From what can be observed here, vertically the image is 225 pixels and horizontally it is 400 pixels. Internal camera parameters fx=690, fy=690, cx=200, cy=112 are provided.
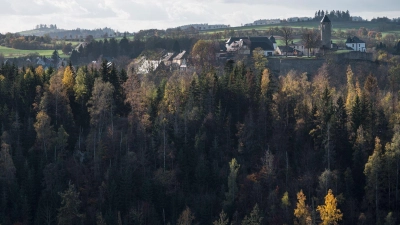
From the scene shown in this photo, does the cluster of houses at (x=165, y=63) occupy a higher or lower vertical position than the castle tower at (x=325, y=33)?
lower


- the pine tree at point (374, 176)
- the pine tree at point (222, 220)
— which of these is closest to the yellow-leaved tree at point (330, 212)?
the pine tree at point (374, 176)

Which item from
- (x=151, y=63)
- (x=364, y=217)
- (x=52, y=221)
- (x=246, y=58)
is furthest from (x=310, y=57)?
(x=52, y=221)

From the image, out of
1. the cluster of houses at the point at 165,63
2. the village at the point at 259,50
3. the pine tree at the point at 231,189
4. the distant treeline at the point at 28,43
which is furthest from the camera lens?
the distant treeline at the point at 28,43

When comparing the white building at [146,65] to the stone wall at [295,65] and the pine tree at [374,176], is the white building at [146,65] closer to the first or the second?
the stone wall at [295,65]

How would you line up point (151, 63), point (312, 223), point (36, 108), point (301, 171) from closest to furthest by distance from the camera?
point (312, 223) < point (301, 171) < point (36, 108) < point (151, 63)

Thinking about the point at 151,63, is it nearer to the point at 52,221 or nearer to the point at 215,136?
the point at 215,136

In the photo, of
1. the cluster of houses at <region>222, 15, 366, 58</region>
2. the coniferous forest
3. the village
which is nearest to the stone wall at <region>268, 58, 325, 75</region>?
the village
